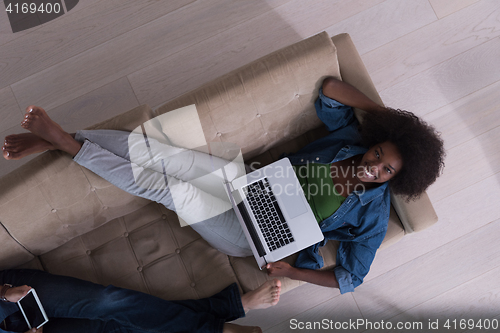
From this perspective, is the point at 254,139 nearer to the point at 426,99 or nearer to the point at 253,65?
the point at 253,65

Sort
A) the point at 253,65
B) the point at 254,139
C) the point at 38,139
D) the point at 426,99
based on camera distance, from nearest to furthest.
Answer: the point at 38,139 → the point at 253,65 → the point at 254,139 → the point at 426,99

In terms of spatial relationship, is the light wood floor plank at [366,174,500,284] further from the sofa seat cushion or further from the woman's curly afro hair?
the sofa seat cushion

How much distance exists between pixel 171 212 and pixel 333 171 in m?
0.71

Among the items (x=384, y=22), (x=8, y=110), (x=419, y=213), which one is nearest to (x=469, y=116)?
(x=384, y=22)

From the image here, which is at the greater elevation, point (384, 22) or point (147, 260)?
point (384, 22)

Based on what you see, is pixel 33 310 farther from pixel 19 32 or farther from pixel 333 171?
pixel 19 32

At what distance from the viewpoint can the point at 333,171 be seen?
134 centimetres

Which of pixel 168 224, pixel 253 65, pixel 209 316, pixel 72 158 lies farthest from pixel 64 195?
pixel 253 65

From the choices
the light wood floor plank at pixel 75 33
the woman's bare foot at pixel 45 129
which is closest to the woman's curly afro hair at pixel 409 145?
the woman's bare foot at pixel 45 129

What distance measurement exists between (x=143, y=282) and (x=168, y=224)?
10.0 inches

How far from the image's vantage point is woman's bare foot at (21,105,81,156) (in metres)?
1.06

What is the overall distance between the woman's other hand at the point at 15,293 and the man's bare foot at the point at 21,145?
0.48 m

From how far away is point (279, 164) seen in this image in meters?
1.28

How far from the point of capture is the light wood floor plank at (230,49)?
5.64 feet
